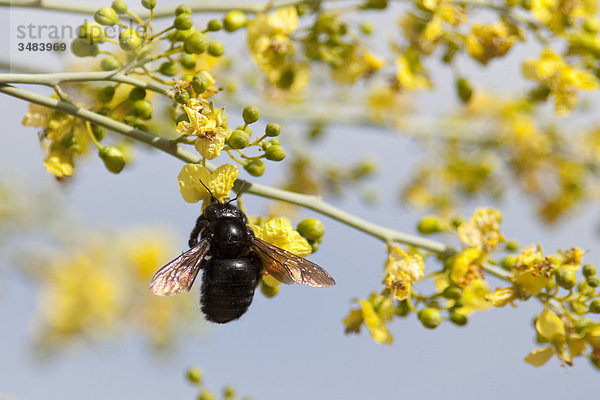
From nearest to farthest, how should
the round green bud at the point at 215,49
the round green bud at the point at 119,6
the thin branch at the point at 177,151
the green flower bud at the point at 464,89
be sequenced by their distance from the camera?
the thin branch at the point at 177,151
the round green bud at the point at 119,6
the round green bud at the point at 215,49
the green flower bud at the point at 464,89

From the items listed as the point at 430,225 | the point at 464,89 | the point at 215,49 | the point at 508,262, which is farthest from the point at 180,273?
the point at 464,89

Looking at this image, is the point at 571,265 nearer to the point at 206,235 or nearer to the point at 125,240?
the point at 206,235

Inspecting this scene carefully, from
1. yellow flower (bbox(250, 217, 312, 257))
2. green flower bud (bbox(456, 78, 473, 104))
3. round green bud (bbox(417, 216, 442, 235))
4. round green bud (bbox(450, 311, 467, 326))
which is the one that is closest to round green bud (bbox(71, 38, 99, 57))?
yellow flower (bbox(250, 217, 312, 257))

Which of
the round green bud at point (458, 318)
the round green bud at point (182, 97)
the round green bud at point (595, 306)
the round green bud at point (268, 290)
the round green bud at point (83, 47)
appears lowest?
the round green bud at point (458, 318)

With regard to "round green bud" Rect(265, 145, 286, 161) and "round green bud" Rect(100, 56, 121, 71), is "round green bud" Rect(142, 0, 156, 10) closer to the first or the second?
"round green bud" Rect(100, 56, 121, 71)

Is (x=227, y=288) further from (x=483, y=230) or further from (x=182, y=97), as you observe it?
(x=483, y=230)

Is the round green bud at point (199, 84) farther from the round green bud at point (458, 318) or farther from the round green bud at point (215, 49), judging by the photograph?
the round green bud at point (458, 318)

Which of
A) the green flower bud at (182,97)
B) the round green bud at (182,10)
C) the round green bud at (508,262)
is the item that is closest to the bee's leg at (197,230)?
the green flower bud at (182,97)

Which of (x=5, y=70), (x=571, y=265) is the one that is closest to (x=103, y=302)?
(x=5, y=70)
